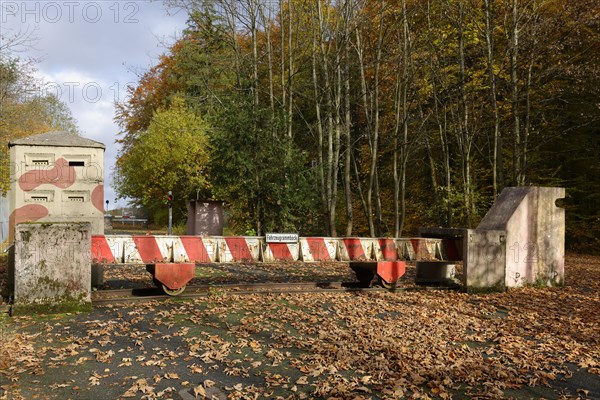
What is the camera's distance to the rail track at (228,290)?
7.88 m

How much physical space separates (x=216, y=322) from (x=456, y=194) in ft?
49.1

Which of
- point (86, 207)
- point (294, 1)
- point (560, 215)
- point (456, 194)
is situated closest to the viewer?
point (560, 215)

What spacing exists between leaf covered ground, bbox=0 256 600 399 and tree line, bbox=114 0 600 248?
Answer: 918cm

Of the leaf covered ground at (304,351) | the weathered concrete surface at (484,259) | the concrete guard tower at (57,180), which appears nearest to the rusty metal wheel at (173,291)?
the leaf covered ground at (304,351)

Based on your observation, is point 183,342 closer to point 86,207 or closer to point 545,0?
point 86,207

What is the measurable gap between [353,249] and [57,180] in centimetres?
1059

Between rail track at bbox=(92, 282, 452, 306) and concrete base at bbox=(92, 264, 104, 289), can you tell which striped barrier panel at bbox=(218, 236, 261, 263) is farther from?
concrete base at bbox=(92, 264, 104, 289)

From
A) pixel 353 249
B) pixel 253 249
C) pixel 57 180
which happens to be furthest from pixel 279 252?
pixel 57 180

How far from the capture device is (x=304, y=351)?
5480 mm

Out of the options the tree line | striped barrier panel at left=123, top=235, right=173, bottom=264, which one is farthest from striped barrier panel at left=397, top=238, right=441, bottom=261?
the tree line

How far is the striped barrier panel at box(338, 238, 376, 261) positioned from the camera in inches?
383

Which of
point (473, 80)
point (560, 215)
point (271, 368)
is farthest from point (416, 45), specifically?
point (271, 368)

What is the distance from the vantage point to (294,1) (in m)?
21.1

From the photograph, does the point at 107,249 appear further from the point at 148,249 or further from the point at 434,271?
the point at 434,271
